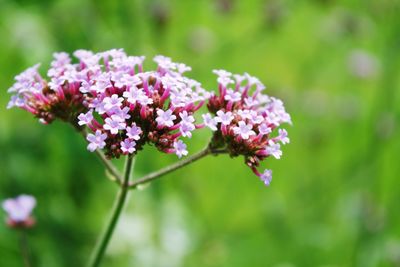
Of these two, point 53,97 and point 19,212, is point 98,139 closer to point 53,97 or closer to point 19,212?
point 53,97

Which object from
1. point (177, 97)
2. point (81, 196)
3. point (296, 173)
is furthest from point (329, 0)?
point (177, 97)

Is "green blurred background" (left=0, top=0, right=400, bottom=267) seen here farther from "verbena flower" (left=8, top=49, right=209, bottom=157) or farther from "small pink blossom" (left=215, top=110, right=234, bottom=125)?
"small pink blossom" (left=215, top=110, right=234, bottom=125)

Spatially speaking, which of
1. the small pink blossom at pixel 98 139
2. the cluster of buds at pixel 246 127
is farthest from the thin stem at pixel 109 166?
the cluster of buds at pixel 246 127

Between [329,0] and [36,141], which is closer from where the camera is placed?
[36,141]

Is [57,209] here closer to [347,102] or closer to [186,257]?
[186,257]

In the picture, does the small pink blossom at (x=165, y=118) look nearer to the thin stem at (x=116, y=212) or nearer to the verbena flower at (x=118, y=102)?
the verbena flower at (x=118, y=102)

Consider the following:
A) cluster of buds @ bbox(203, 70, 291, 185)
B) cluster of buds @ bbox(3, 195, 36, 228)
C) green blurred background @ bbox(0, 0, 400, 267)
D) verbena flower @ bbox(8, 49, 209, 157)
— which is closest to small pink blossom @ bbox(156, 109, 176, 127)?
verbena flower @ bbox(8, 49, 209, 157)

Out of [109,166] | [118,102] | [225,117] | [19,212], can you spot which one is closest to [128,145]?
[118,102]
